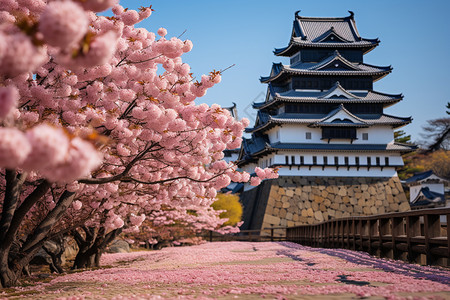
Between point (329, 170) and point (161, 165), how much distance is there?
34.0 meters

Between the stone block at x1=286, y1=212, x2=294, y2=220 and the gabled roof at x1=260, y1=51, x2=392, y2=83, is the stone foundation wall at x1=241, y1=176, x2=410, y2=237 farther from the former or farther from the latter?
the gabled roof at x1=260, y1=51, x2=392, y2=83

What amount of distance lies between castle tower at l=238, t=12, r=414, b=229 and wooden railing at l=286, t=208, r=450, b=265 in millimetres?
20230

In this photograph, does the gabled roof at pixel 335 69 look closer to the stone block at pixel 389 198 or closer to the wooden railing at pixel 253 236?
the stone block at pixel 389 198

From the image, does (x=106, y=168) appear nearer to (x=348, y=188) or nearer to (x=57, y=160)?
(x=57, y=160)

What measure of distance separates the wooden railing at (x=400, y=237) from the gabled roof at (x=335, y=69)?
23774 mm

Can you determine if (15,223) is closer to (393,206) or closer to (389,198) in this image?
(389,198)

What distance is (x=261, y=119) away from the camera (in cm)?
4731

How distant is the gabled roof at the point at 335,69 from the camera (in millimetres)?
43484

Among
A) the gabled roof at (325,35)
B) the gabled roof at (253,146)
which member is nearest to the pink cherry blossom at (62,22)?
the gabled roof at (253,146)

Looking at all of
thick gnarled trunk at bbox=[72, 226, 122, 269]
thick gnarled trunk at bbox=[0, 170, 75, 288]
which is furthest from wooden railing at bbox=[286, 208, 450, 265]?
thick gnarled trunk at bbox=[72, 226, 122, 269]

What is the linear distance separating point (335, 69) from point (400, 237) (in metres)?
34.6

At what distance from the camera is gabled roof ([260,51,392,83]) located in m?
43.5

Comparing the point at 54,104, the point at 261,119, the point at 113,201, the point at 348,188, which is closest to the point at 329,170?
the point at 348,188

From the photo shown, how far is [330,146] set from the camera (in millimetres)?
42750
